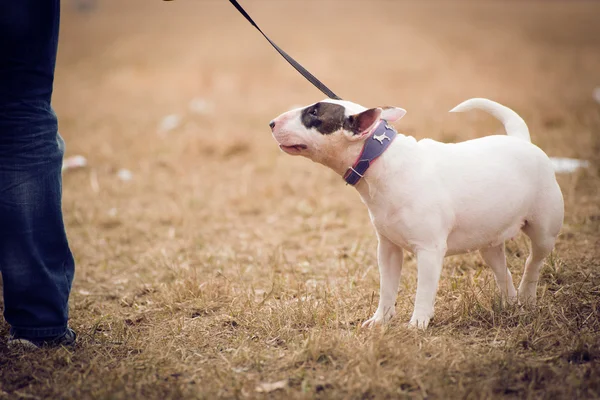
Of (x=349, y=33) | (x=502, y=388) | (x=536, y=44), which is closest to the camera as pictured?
(x=502, y=388)

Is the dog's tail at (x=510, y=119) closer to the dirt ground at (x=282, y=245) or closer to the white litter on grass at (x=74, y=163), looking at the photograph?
the dirt ground at (x=282, y=245)

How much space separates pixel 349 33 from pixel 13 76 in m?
13.4

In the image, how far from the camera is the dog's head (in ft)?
8.84

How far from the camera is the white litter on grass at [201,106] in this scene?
1011 cm

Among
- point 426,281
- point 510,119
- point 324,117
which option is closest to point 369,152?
point 324,117

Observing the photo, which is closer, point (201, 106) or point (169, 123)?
point (169, 123)

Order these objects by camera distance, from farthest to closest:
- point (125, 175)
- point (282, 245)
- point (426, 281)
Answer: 1. point (125, 175)
2. point (282, 245)
3. point (426, 281)

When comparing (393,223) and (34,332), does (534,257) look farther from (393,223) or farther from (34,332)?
(34,332)

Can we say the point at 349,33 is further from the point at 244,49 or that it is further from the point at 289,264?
the point at 289,264

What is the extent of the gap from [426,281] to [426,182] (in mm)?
463

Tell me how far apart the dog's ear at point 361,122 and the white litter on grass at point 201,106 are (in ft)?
24.6

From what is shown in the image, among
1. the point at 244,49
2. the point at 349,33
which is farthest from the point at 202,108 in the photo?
the point at 349,33

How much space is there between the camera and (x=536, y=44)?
13289mm

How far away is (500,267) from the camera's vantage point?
323cm
